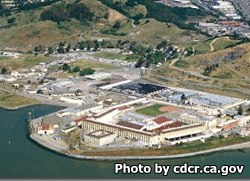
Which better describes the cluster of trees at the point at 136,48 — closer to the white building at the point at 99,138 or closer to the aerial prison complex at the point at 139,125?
the aerial prison complex at the point at 139,125

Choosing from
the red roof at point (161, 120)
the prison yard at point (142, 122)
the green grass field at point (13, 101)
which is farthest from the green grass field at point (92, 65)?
the red roof at point (161, 120)

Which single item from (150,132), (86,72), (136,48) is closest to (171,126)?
(150,132)

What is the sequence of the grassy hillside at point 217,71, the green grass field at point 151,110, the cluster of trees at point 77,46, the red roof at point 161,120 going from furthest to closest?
1. the cluster of trees at point 77,46
2. the grassy hillside at point 217,71
3. the green grass field at point 151,110
4. the red roof at point 161,120

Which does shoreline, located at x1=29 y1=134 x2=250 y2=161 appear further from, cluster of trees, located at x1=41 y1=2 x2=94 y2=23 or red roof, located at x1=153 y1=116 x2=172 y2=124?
cluster of trees, located at x1=41 y1=2 x2=94 y2=23

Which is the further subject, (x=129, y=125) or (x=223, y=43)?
(x=223, y=43)

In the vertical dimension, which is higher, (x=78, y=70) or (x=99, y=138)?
(x=99, y=138)

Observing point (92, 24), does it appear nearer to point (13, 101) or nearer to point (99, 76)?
point (99, 76)

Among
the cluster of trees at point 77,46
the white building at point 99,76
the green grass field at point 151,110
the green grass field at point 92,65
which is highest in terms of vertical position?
the green grass field at point 151,110

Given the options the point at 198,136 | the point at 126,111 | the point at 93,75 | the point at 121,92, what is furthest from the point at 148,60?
the point at 198,136
